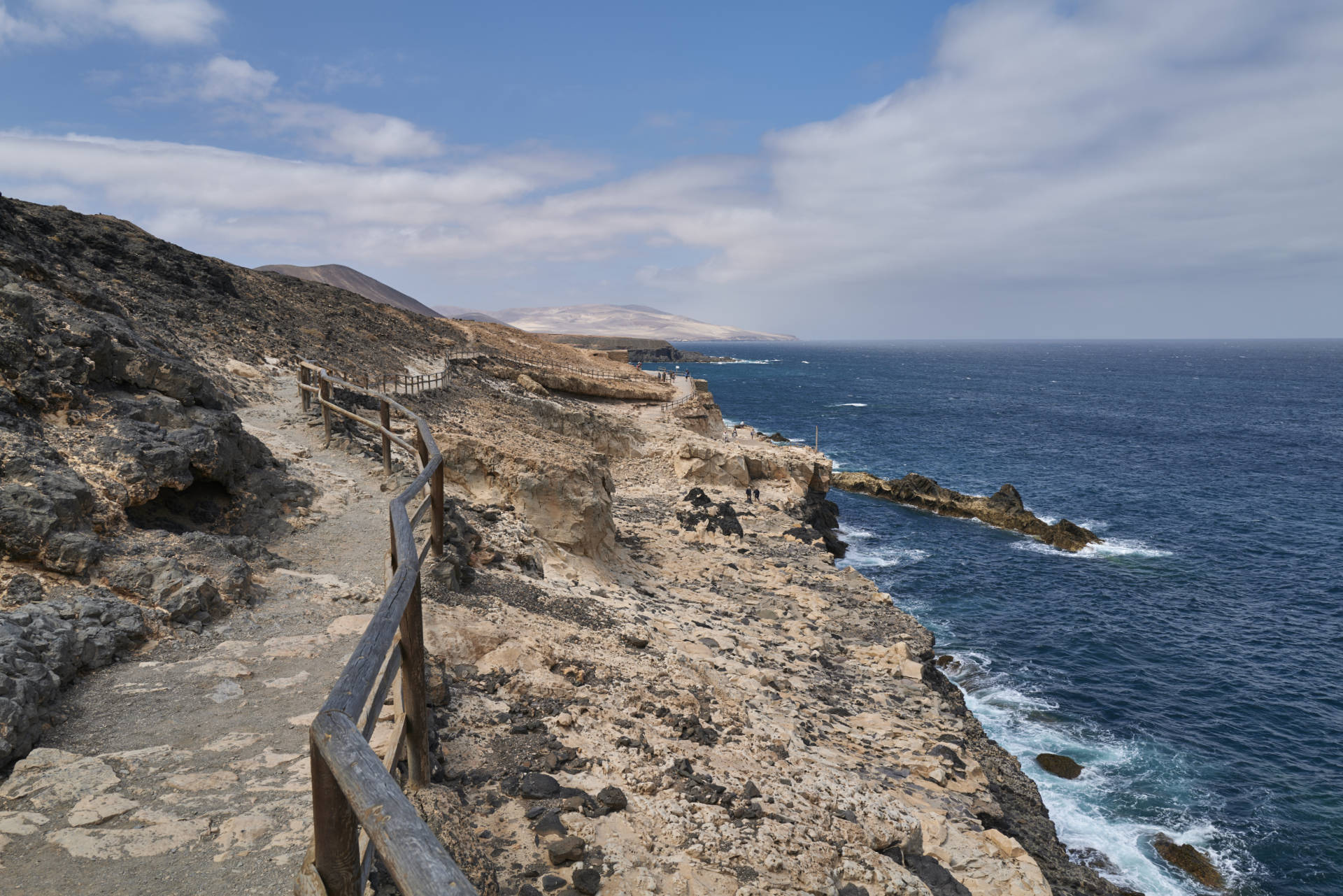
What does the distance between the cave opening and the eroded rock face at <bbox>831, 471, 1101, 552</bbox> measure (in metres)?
34.2

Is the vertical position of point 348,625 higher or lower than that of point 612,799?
higher

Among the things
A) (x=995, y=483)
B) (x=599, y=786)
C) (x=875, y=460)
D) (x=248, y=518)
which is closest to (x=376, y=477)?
(x=248, y=518)

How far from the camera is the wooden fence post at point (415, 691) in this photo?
441 cm

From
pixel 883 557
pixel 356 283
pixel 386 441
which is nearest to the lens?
pixel 386 441

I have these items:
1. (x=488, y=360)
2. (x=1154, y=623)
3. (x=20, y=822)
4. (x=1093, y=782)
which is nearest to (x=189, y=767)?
(x=20, y=822)

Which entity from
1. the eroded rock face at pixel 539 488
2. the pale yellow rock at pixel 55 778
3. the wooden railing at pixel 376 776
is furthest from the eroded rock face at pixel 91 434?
the eroded rock face at pixel 539 488

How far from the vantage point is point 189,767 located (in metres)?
4.41

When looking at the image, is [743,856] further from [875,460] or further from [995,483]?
[875,460]

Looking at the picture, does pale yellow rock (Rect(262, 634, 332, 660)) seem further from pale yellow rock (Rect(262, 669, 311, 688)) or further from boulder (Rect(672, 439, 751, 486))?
boulder (Rect(672, 439, 751, 486))

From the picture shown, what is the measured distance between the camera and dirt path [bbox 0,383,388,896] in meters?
3.58

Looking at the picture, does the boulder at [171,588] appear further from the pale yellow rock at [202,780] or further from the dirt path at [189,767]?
the pale yellow rock at [202,780]

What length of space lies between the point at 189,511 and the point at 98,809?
17.3 ft

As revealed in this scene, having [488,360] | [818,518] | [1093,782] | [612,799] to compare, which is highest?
[488,360]

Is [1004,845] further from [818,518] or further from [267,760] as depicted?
[818,518]
